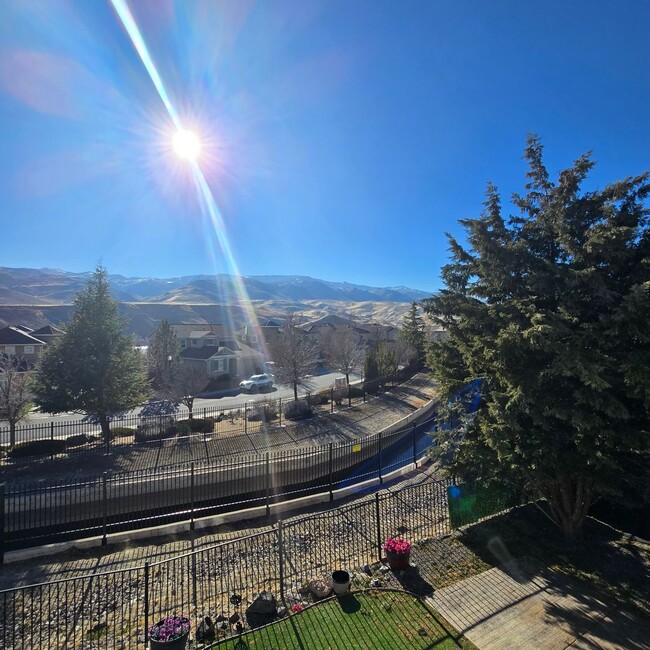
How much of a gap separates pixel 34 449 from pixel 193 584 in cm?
1398

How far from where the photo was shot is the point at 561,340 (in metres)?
6.39

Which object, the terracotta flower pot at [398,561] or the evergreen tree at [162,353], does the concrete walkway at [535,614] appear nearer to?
the terracotta flower pot at [398,561]

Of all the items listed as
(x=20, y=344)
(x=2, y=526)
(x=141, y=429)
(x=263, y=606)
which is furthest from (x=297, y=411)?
(x=20, y=344)

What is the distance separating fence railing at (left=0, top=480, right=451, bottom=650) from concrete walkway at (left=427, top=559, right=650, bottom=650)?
2.05 m

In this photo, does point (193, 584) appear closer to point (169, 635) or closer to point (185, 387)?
point (169, 635)

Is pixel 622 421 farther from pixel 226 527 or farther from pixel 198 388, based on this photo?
pixel 198 388

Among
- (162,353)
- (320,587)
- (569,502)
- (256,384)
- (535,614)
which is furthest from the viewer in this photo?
(256,384)

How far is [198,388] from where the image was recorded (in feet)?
76.7

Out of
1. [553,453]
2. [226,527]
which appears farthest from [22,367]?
[553,453]

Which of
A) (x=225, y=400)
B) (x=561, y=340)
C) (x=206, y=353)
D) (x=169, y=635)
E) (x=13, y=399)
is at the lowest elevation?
(x=225, y=400)

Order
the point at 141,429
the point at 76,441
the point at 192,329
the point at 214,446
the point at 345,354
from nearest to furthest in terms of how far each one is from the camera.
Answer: the point at 214,446
the point at 76,441
the point at 141,429
the point at 345,354
the point at 192,329

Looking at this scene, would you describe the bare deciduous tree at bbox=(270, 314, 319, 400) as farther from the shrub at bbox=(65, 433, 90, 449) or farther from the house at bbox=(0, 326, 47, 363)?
the house at bbox=(0, 326, 47, 363)

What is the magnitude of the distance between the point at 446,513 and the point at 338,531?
3.28m

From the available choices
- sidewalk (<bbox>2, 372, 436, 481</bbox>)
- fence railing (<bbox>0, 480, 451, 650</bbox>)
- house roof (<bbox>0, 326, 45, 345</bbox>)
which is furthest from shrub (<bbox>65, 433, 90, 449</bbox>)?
house roof (<bbox>0, 326, 45, 345</bbox>)
